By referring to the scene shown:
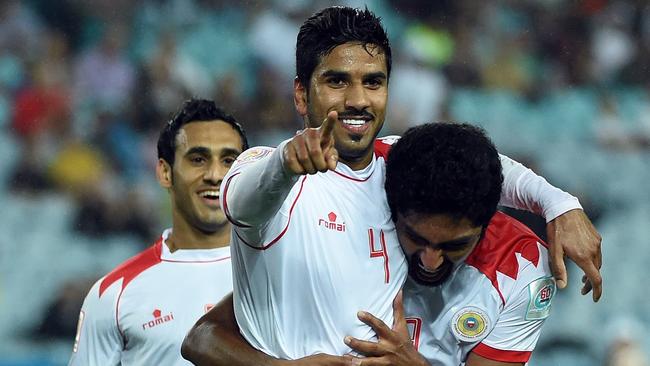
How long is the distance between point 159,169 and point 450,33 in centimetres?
525

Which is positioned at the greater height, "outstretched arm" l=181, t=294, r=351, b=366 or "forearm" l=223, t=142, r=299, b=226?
"forearm" l=223, t=142, r=299, b=226

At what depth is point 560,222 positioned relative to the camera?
3566 mm

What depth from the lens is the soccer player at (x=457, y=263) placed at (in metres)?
3.32

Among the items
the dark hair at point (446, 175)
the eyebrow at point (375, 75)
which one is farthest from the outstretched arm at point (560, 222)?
the eyebrow at point (375, 75)

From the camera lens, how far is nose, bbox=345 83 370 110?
132 inches

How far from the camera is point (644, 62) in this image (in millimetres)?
9938

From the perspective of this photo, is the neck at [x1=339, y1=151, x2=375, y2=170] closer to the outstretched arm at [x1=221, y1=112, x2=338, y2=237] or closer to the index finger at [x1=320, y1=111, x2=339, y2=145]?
the outstretched arm at [x1=221, y1=112, x2=338, y2=237]

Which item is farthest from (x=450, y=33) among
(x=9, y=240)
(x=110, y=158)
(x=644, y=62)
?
(x=9, y=240)

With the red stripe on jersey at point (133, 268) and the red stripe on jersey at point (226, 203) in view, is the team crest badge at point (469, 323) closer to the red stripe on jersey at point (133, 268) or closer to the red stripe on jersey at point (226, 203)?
the red stripe on jersey at point (226, 203)

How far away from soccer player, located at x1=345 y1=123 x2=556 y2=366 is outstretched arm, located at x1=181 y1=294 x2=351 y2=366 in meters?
0.18

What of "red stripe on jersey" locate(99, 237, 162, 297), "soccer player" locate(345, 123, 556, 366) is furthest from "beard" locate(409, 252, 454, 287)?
"red stripe on jersey" locate(99, 237, 162, 297)

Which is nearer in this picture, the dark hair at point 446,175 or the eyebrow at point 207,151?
the dark hair at point 446,175

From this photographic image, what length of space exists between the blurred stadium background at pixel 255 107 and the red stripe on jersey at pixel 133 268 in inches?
129

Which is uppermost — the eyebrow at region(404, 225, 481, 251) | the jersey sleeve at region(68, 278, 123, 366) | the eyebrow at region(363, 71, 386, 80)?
the eyebrow at region(363, 71, 386, 80)
